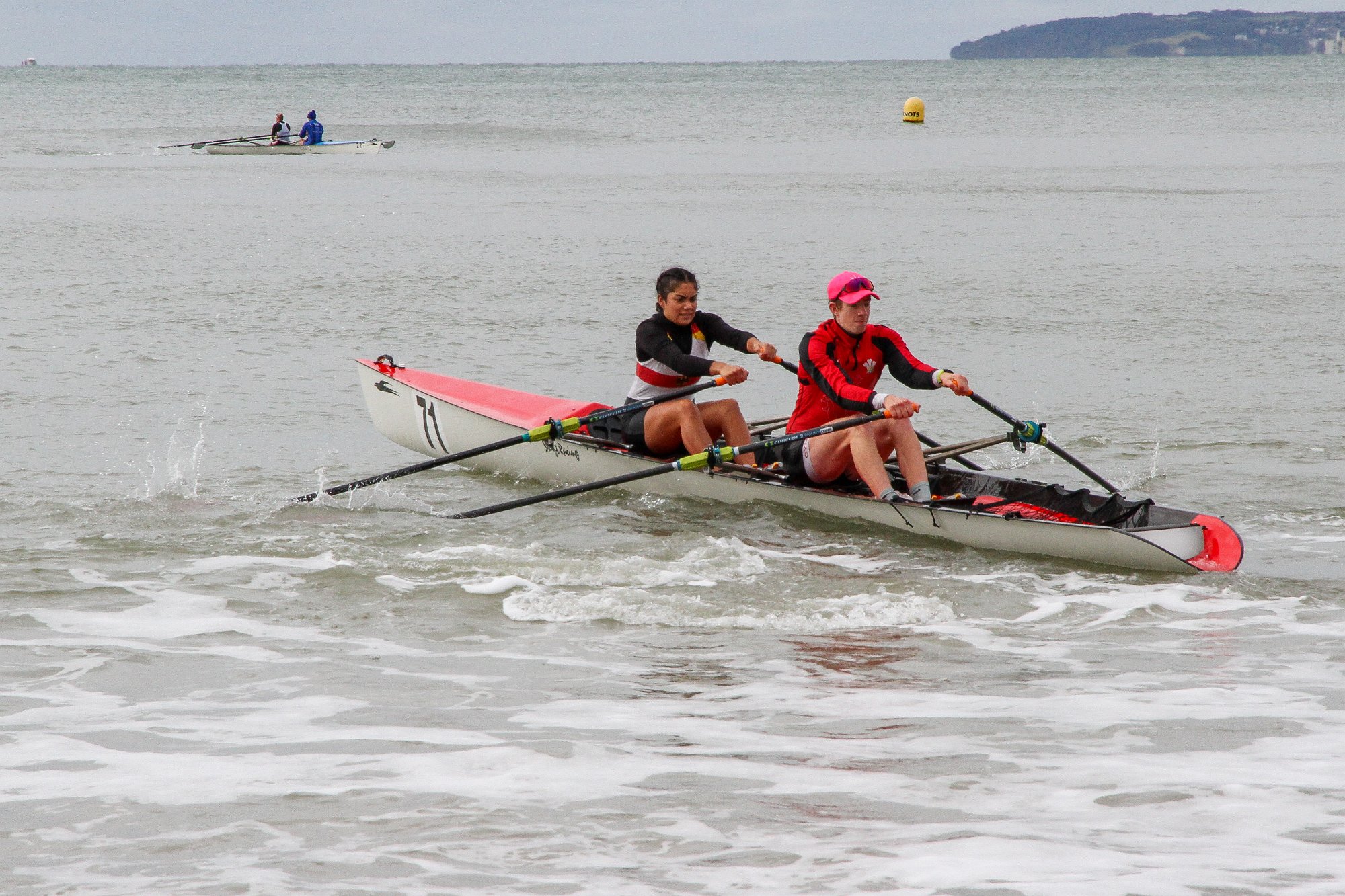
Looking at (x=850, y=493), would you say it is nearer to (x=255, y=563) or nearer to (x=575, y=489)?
(x=575, y=489)

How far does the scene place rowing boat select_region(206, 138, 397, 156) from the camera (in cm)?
4026

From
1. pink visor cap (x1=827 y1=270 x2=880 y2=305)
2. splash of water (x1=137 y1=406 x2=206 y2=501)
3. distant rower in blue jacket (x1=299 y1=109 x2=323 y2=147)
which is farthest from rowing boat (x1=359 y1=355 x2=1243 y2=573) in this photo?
distant rower in blue jacket (x1=299 y1=109 x2=323 y2=147)

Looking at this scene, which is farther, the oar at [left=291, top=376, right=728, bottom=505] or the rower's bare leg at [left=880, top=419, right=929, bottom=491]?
the oar at [left=291, top=376, right=728, bottom=505]

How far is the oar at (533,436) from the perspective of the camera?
8.70m

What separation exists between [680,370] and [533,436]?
1046mm

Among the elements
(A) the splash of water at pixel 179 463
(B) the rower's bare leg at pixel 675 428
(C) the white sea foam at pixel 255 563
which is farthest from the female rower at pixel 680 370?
(A) the splash of water at pixel 179 463

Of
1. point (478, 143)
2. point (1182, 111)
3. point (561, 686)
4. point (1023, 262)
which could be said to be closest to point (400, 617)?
point (561, 686)

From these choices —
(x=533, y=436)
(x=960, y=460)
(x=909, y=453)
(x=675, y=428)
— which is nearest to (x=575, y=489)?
(x=533, y=436)

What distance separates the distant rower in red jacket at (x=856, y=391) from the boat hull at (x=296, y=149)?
35181 mm

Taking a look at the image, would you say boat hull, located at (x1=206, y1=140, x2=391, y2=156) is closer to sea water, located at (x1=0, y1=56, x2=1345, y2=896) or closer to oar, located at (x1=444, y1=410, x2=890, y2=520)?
sea water, located at (x1=0, y1=56, x2=1345, y2=896)

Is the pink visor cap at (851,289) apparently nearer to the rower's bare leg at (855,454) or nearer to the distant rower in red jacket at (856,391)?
the distant rower in red jacket at (856,391)

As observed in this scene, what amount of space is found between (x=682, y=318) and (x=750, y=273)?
413 inches

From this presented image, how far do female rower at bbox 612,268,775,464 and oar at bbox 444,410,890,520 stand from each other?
28 cm

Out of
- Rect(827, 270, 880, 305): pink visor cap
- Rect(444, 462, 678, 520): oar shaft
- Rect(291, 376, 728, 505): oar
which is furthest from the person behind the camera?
Rect(291, 376, 728, 505): oar
